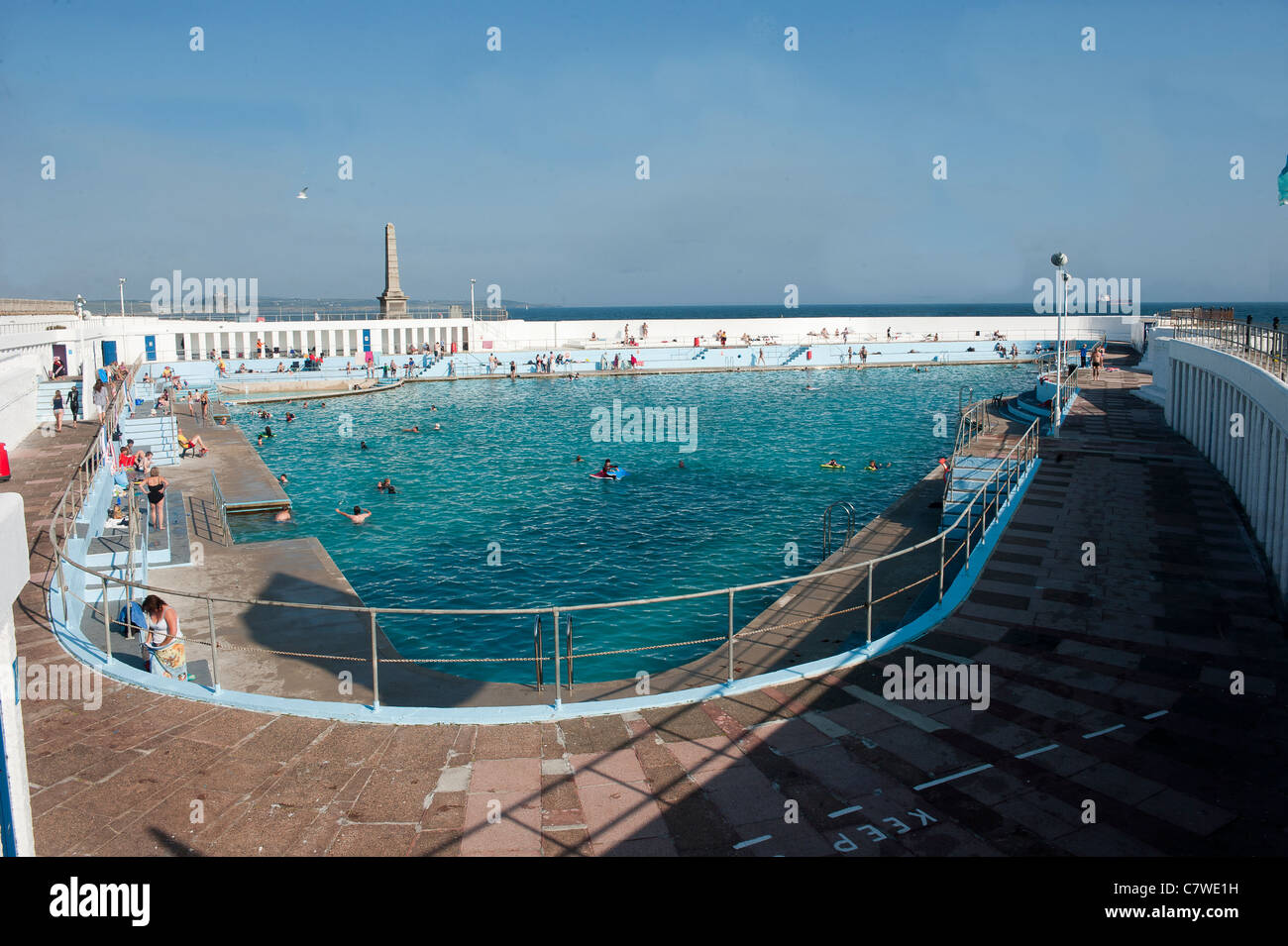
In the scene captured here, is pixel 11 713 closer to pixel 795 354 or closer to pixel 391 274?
pixel 795 354

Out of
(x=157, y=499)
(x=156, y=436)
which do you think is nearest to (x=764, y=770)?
(x=157, y=499)

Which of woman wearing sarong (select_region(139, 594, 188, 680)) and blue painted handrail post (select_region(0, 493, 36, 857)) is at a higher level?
blue painted handrail post (select_region(0, 493, 36, 857))

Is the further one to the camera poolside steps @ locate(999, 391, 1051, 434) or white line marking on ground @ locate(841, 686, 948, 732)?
poolside steps @ locate(999, 391, 1051, 434)

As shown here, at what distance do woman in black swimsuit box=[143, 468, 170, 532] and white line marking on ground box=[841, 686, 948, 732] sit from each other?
1361cm

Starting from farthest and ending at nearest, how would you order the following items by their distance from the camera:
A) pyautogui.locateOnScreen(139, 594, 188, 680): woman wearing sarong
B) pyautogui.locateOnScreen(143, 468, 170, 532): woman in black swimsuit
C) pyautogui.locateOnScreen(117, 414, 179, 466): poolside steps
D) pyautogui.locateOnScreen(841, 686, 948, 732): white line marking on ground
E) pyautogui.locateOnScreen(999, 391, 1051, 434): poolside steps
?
pyautogui.locateOnScreen(999, 391, 1051, 434): poolside steps → pyautogui.locateOnScreen(117, 414, 179, 466): poolside steps → pyautogui.locateOnScreen(143, 468, 170, 532): woman in black swimsuit → pyautogui.locateOnScreen(139, 594, 188, 680): woman wearing sarong → pyautogui.locateOnScreen(841, 686, 948, 732): white line marking on ground

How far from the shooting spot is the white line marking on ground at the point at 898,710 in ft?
22.2

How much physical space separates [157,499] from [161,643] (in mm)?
8232

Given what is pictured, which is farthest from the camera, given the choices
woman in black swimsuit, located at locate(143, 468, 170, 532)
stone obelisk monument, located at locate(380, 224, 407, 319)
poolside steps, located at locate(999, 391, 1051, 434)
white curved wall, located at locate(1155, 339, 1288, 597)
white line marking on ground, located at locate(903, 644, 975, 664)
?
stone obelisk monument, located at locate(380, 224, 407, 319)

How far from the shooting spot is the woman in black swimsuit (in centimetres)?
1562

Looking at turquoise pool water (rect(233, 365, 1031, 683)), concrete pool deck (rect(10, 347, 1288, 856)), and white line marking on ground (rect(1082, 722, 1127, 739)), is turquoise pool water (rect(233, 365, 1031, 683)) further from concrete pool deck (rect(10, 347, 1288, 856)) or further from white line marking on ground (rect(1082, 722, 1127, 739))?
white line marking on ground (rect(1082, 722, 1127, 739))

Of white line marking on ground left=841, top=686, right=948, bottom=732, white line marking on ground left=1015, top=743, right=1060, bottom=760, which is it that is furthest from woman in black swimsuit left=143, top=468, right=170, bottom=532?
white line marking on ground left=1015, top=743, right=1060, bottom=760

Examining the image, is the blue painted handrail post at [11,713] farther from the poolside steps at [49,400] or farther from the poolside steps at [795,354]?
the poolside steps at [795,354]

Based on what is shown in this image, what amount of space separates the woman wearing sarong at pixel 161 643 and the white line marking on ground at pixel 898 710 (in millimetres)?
6627
